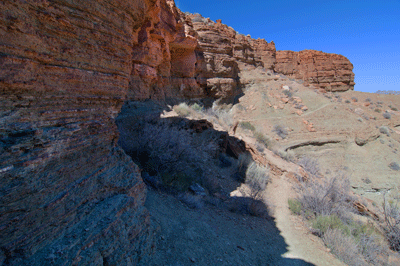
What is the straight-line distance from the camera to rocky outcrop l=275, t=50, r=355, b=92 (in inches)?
1405

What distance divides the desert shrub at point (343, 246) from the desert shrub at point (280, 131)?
11679 mm

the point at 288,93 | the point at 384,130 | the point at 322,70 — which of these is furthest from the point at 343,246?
the point at 322,70

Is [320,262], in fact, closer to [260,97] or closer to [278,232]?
[278,232]

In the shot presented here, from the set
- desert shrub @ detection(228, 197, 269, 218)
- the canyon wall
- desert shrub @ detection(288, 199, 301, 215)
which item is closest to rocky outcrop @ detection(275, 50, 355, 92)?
desert shrub @ detection(288, 199, 301, 215)

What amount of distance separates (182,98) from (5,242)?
14830 millimetres

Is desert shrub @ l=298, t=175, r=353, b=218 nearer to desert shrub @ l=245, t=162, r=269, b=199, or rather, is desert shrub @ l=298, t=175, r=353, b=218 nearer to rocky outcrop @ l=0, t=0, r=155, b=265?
desert shrub @ l=245, t=162, r=269, b=199

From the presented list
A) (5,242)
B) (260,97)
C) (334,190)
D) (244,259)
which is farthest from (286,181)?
(260,97)

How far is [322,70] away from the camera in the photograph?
3581 cm

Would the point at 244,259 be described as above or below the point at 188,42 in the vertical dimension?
below

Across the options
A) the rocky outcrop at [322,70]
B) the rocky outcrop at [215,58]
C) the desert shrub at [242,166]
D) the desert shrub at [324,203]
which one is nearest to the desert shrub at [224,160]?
the desert shrub at [242,166]

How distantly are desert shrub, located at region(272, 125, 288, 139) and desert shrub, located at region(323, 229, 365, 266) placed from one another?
11.7 m

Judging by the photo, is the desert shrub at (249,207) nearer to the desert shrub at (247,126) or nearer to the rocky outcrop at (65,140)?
the rocky outcrop at (65,140)

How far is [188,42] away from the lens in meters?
14.8

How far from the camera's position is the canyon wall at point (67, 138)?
1979mm
